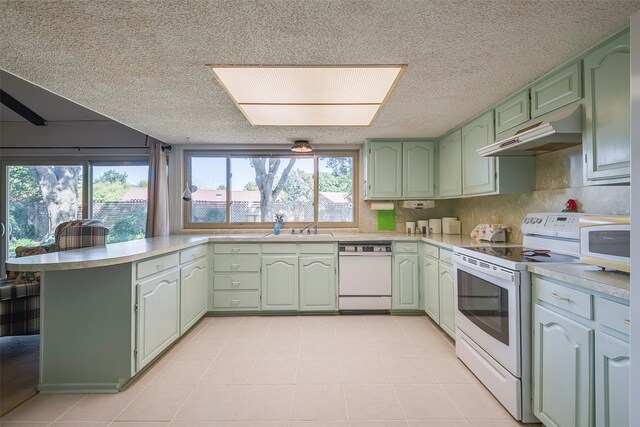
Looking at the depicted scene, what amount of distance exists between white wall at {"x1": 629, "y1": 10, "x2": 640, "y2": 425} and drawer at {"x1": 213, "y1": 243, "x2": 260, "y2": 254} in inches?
117

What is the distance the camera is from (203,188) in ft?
13.2

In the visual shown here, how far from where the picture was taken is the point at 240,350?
2.50 m

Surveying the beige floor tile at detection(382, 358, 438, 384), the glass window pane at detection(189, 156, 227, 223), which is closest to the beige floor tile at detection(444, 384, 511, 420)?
the beige floor tile at detection(382, 358, 438, 384)

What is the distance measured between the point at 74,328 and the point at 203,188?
238 centimetres

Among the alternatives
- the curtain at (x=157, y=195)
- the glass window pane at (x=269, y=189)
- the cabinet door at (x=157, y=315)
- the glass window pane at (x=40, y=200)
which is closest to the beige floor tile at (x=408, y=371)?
the cabinet door at (x=157, y=315)

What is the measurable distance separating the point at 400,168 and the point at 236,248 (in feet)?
7.34

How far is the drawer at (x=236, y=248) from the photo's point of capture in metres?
3.32

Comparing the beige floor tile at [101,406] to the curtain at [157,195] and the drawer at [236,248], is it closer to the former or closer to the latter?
the drawer at [236,248]

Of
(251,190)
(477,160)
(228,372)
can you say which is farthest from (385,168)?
(228,372)

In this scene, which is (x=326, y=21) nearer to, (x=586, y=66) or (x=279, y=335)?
(x=586, y=66)

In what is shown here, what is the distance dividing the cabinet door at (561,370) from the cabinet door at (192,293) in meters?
2.73

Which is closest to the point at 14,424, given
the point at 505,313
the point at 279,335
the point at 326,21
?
the point at 279,335

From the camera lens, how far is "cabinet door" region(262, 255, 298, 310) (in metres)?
3.31

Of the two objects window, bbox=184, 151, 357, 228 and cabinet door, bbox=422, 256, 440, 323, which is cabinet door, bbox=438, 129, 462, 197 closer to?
cabinet door, bbox=422, 256, 440, 323
